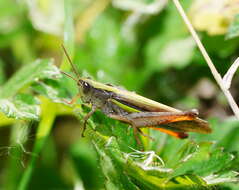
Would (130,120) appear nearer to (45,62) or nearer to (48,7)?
(45,62)

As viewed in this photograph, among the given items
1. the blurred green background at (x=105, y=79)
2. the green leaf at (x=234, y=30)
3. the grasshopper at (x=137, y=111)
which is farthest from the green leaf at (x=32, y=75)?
the green leaf at (x=234, y=30)

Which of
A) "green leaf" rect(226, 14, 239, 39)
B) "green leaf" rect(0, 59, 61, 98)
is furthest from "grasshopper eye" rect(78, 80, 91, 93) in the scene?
"green leaf" rect(226, 14, 239, 39)

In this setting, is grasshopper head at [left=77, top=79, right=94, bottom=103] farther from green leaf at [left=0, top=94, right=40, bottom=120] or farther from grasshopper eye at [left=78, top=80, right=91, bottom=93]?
green leaf at [left=0, top=94, right=40, bottom=120]

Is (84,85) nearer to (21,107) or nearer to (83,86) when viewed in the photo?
(83,86)

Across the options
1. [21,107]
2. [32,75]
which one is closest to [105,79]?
[32,75]

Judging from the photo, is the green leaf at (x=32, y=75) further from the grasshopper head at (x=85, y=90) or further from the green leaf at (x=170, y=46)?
the green leaf at (x=170, y=46)

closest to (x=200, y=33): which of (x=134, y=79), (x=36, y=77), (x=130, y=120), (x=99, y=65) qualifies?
(x=134, y=79)
